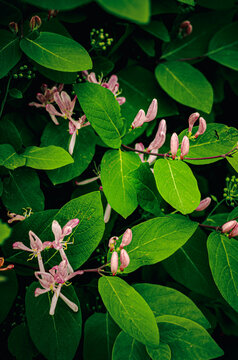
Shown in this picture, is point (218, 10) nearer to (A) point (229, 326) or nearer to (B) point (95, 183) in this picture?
(B) point (95, 183)

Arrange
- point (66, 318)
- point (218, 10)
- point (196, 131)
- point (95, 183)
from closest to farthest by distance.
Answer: point (66, 318) → point (196, 131) → point (95, 183) → point (218, 10)

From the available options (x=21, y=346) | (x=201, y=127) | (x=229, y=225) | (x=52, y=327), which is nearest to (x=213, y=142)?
(x=201, y=127)

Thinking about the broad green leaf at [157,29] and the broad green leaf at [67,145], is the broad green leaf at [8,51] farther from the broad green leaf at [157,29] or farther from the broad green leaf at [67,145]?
the broad green leaf at [157,29]

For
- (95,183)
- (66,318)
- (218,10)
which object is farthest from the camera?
(218,10)

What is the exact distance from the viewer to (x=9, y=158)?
766mm

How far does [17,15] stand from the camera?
768mm

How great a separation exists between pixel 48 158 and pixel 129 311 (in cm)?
38

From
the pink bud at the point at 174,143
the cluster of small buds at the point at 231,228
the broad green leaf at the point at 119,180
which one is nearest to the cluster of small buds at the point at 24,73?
the broad green leaf at the point at 119,180

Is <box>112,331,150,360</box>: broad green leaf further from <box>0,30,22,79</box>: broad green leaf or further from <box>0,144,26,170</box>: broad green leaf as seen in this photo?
<box>0,30,22,79</box>: broad green leaf

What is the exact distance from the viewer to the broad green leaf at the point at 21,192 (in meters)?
0.80

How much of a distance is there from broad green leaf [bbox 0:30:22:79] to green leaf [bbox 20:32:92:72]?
2 centimetres

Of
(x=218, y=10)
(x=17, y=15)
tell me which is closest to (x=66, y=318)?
(x=17, y=15)

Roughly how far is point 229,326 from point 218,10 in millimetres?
1119

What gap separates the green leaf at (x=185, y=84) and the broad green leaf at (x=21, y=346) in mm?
748
